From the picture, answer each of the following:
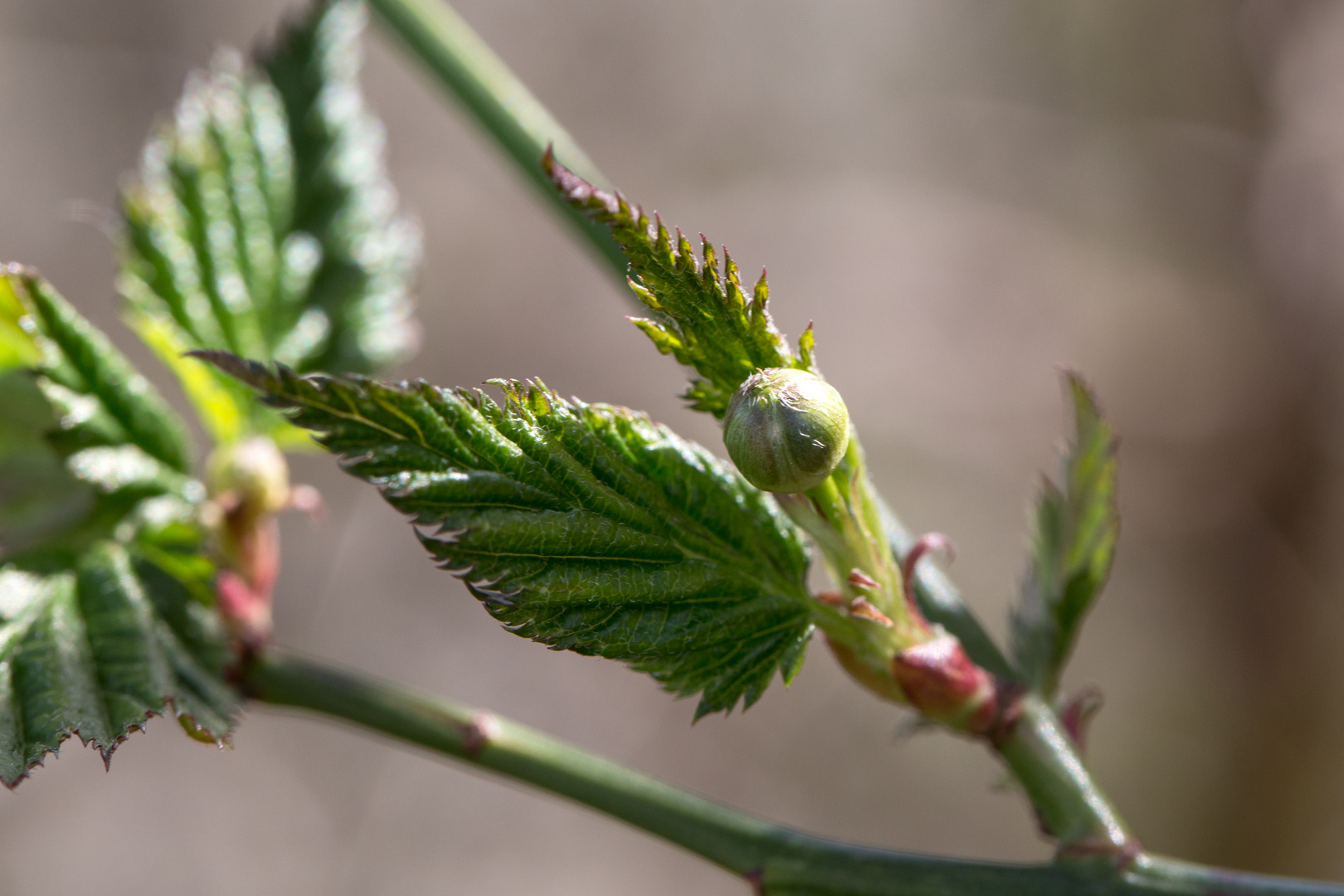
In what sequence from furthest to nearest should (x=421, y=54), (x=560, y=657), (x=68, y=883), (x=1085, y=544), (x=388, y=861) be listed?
(x=560, y=657), (x=388, y=861), (x=68, y=883), (x=421, y=54), (x=1085, y=544)

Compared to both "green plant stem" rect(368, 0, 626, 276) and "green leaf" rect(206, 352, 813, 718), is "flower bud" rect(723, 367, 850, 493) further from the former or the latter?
"green plant stem" rect(368, 0, 626, 276)

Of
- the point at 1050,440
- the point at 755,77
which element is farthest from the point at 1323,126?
the point at 755,77

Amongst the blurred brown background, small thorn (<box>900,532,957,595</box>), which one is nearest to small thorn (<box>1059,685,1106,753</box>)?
small thorn (<box>900,532,957,595</box>)

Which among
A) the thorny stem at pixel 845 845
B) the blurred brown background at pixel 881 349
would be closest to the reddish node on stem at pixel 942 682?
the thorny stem at pixel 845 845

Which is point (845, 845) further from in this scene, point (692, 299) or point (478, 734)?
point (692, 299)

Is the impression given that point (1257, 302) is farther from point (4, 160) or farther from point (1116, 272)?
point (4, 160)

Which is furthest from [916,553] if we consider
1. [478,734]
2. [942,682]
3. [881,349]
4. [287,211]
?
[881,349]
